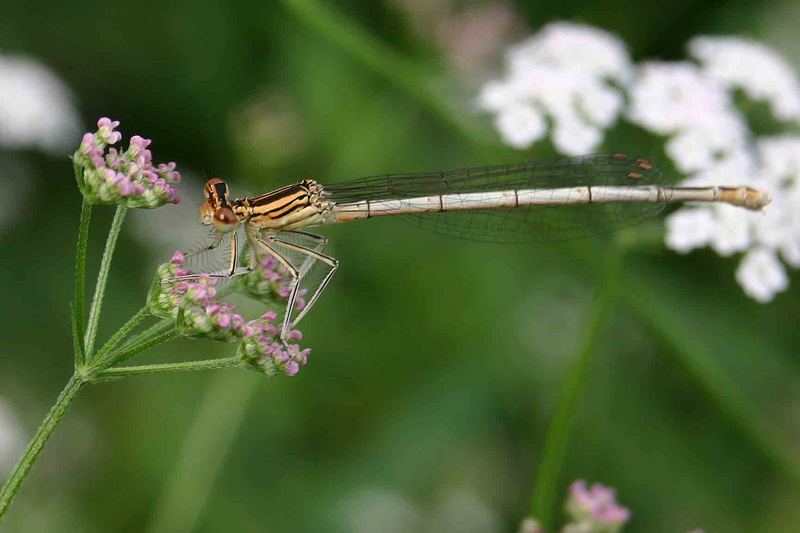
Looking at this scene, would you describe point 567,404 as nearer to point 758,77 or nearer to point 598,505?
point 598,505

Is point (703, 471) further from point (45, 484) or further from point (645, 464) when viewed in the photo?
point (45, 484)

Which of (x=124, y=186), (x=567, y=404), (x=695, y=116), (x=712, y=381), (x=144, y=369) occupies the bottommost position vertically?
(x=144, y=369)

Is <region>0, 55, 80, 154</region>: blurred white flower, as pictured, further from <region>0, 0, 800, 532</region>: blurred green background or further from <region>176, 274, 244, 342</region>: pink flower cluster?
<region>176, 274, 244, 342</region>: pink flower cluster

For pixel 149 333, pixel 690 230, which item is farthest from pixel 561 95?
pixel 149 333

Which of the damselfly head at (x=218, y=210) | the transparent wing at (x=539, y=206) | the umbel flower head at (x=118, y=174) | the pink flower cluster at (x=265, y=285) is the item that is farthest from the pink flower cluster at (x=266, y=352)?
the transparent wing at (x=539, y=206)

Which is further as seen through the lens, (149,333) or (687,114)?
(687,114)

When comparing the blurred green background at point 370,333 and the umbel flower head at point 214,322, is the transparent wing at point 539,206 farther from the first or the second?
the umbel flower head at point 214,322

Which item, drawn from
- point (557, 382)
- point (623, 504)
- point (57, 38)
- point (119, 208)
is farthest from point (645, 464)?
point (57, 38)
